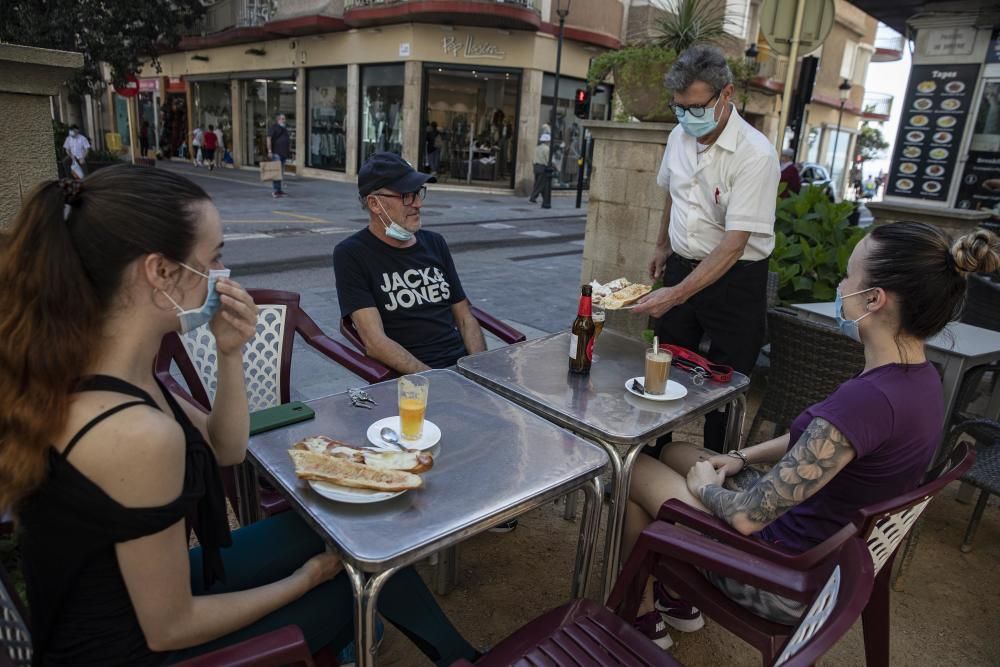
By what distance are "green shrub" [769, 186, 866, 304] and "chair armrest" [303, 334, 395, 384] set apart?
10.7ft

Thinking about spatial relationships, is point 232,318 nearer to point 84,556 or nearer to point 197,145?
point 84,556

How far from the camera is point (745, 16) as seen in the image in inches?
902

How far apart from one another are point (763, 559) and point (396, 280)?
1910mm

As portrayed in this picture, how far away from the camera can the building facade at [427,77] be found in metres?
18.2

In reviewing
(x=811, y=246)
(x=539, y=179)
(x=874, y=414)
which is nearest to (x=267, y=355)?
(x=874, y=414)

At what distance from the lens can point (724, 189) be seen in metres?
2.94

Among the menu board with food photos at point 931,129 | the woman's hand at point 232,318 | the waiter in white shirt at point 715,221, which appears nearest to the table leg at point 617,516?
the waiter in white shirt at point 715,221

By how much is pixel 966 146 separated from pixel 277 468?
871 centimetres

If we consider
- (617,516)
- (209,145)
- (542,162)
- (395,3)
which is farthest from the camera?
(209,145)

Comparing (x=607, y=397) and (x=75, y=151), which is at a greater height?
(x=75, y=151)

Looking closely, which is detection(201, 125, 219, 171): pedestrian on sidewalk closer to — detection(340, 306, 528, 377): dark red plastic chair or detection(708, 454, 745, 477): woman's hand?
detection(340, 306, 528, 377): dark red plastic chair

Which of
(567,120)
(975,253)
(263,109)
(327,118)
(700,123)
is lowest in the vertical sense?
(975,253)

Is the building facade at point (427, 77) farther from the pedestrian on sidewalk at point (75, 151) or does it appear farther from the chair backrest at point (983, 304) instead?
the chair backrest at point (983, 304)

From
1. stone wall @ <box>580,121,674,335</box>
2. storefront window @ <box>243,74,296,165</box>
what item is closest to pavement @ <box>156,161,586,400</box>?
stone wall @ <box>580,121,674,335</box>
